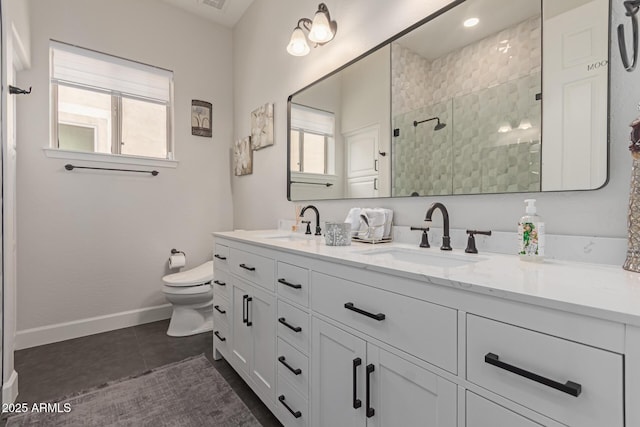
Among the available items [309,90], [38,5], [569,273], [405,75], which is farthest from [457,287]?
[38,5]

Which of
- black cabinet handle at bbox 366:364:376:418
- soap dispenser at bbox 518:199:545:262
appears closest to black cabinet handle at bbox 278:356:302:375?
black cabinet handle at bbox 366:364:376:418

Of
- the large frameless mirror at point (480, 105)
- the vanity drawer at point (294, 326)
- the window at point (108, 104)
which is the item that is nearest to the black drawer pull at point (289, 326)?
the vanity drawer at point (294, 326)

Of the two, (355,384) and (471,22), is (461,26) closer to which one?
(471,22)

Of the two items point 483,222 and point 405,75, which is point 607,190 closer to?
point 483,222

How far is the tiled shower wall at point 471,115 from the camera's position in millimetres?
1052

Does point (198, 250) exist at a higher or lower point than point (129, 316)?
higher

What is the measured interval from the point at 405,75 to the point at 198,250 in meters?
2.46

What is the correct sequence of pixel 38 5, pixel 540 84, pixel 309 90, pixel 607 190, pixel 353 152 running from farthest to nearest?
pixel 38 5
pixel 309 90
pixel 353 152
pixel 540 84
pixel 607 190

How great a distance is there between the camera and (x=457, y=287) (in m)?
0.66

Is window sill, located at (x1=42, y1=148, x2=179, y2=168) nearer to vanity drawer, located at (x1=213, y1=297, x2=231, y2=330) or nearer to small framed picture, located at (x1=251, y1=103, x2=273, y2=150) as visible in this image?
small framed picture, located at (x1=251, y1=103, x2=273, y2=150)

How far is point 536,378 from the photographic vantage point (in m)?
0.54

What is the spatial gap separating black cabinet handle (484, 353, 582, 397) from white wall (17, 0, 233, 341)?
2839mm

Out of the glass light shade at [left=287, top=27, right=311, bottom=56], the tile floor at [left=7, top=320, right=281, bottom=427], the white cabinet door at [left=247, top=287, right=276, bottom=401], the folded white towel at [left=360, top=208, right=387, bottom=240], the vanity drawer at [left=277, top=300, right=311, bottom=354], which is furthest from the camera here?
the glass light shade at [left=287, top=27, right=311, bottom=56]

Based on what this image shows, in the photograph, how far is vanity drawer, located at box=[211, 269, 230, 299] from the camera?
183 cm
